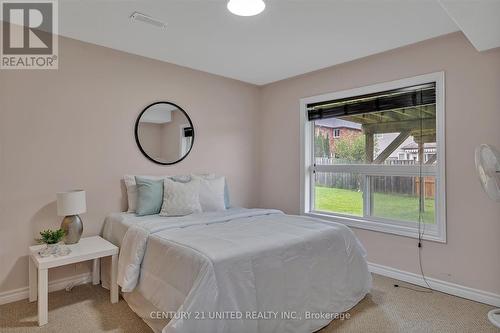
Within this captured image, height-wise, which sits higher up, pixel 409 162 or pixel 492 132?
pixel 492 132

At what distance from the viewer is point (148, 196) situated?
116 inches

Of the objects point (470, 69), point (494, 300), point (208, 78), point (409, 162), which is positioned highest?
point (208, 78)

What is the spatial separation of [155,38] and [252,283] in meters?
2.31

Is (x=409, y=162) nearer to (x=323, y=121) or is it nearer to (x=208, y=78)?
(x=323, y=121)

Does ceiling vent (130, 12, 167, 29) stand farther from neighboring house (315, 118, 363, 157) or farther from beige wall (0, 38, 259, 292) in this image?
neighboring house (315, 118, 363, 157)

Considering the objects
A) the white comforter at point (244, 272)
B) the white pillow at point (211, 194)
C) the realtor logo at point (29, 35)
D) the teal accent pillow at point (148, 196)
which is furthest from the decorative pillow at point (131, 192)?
the realtor logo at point (29, 35)

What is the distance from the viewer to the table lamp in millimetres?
2504

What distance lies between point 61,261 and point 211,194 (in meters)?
1.50

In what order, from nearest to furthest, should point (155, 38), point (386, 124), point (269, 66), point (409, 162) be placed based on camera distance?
point (155, 38) → point (409, 162) → point (386, 124) → point (269, 66)

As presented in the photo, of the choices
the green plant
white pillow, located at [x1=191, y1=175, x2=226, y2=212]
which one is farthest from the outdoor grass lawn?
the green plant

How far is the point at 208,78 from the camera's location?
3855 millimetres

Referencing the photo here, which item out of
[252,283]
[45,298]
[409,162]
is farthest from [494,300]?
[45,298]

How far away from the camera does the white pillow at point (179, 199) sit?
291cm

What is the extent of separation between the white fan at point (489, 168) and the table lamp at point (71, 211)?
3100 mm
